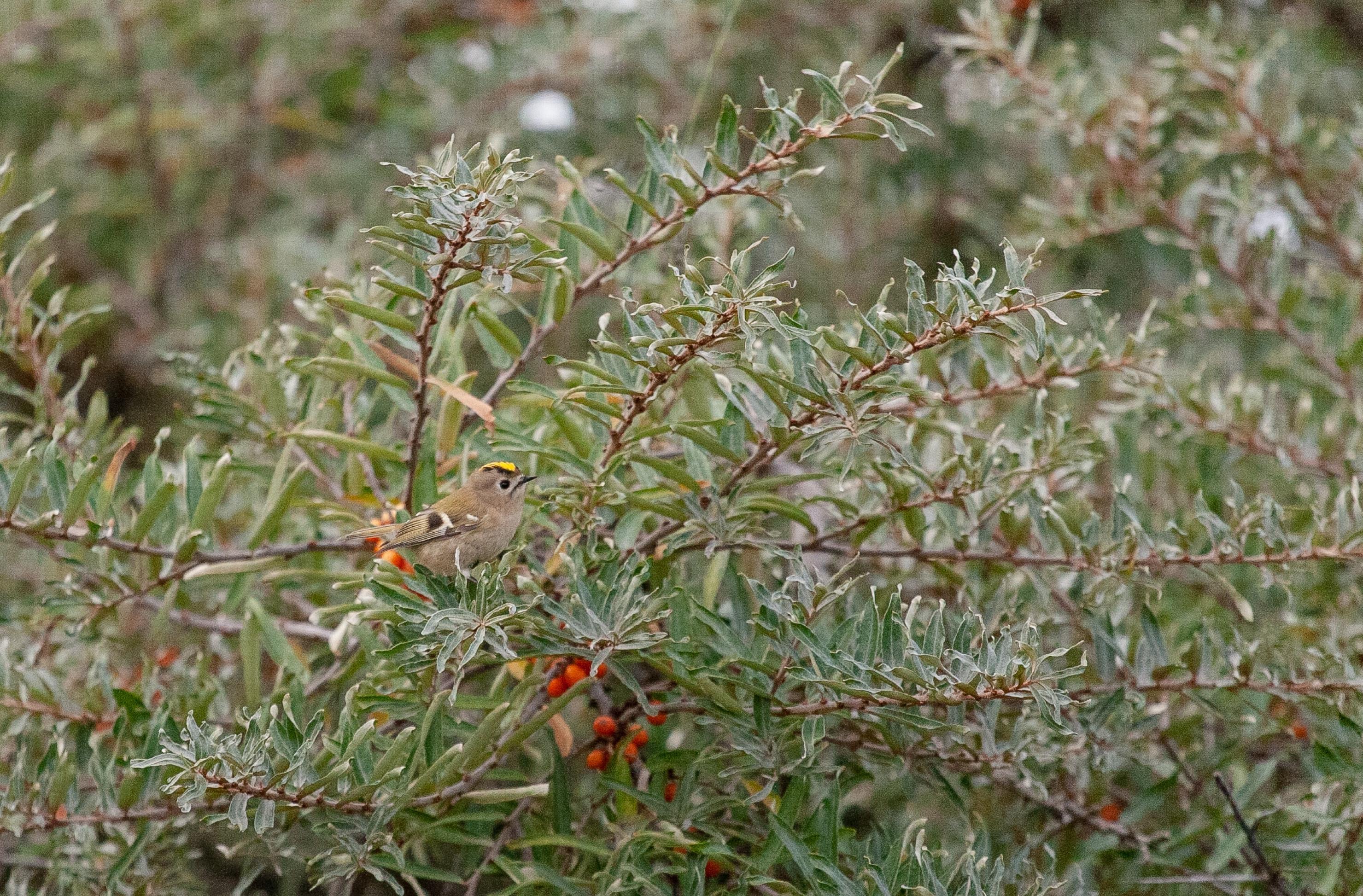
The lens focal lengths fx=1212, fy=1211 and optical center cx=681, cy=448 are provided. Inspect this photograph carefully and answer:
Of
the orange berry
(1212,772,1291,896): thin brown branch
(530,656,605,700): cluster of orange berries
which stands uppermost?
the orange berry

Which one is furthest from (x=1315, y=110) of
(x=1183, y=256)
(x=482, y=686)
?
(x=482, y=686)

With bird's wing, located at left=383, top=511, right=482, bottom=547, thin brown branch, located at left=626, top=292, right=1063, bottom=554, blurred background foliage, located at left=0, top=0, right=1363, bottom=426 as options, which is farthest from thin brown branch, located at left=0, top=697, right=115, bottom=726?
blurred background foliage, located at left=0, top=0, right=1363, bottom=426

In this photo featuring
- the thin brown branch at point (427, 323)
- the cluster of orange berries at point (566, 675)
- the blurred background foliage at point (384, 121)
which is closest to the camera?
the thin brown branch at point (427, 323)

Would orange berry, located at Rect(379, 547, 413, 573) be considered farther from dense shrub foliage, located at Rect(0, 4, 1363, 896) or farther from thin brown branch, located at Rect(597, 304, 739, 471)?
thin brown branch, located at Rect(597, 304, 739, 471)

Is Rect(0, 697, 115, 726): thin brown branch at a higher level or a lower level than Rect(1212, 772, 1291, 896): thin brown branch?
higher

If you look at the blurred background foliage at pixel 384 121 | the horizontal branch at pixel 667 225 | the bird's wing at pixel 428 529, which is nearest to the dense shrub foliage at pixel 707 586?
the horizontal branch at pixel 667 225

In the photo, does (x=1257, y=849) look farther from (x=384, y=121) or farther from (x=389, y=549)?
(x=384, y=121)

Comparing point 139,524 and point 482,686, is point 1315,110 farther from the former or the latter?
point 139,524

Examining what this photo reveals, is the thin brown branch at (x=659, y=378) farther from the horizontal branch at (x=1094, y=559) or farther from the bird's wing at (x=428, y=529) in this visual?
the bird's wing at (x=428, y=529)
